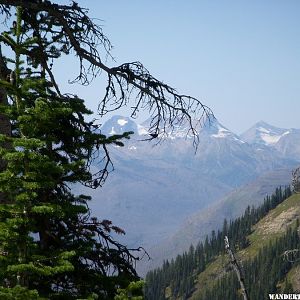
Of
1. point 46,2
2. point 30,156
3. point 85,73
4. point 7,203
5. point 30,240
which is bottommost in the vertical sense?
point 30,240

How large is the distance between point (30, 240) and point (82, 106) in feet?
8.85

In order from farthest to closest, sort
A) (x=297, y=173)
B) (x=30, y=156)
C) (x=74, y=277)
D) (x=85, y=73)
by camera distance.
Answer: (x=297, y=173) → (x=85, y=73) → (x=74, y=277) → (x=30, y=156)

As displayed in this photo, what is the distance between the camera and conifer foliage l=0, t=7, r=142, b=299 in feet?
21.7

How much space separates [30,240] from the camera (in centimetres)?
674

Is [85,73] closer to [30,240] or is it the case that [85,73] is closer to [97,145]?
[97,145]

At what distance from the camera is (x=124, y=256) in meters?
8.62

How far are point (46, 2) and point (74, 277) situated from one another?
5.19m

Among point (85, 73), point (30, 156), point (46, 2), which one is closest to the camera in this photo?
point (30, 156)

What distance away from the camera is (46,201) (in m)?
7.58

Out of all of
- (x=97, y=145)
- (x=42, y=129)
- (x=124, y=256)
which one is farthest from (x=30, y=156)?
(x=124, y=256)

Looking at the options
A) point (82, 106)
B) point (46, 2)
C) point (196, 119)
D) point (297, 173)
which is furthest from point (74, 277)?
point (297, 173)

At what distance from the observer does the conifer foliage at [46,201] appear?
260 inches

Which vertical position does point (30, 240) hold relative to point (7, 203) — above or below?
below

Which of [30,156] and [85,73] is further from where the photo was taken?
[85,73]
